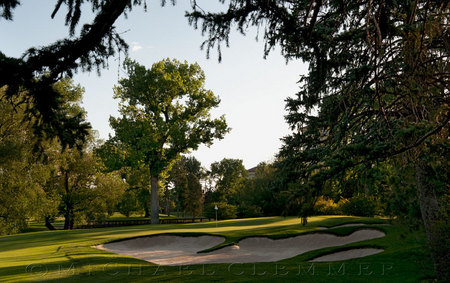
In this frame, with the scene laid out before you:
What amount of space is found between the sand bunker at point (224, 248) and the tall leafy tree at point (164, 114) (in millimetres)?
10100

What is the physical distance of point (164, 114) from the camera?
2925 centimetres

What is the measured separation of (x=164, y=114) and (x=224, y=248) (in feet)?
54.0

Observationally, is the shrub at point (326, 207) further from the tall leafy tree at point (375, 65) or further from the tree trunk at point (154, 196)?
the tall leafy tree at point (375, 65)

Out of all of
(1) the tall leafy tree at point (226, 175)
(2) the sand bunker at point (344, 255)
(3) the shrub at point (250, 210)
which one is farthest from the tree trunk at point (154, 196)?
(1) the tall leafy tree at point (226, 175)

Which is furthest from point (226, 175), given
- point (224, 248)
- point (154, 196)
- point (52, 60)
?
point (52, 60)

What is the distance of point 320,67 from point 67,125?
500 cm

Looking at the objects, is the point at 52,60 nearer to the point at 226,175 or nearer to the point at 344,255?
the point at 344,255

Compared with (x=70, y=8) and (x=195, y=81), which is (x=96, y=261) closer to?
(x=70, y=8)

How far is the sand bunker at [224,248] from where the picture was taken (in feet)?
47.7

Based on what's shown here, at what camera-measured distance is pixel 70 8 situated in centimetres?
518

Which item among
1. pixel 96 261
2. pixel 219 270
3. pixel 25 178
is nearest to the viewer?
pixel 219 270

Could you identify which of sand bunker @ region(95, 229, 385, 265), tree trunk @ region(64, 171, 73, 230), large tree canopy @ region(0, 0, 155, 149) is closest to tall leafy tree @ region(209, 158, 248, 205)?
tree trunk @ region(64, 171, 73, 230)

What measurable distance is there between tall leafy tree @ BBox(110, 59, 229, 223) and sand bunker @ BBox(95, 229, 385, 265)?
10100mm

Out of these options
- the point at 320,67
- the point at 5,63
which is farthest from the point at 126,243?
the point at 320,67
